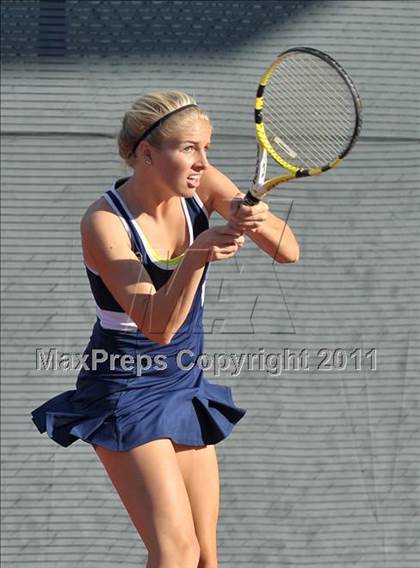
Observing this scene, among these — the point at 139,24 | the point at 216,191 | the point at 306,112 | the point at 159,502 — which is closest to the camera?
the point at 159,502

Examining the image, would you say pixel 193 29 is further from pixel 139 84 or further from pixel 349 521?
pixel 349 521

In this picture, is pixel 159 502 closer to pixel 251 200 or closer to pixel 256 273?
pixel 251 200

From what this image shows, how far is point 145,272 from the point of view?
243 cm

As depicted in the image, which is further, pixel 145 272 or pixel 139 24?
pixel 139 24

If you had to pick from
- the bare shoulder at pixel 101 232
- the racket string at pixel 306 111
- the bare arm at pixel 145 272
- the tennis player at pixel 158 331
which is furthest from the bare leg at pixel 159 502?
the racket string at pixel 306 111

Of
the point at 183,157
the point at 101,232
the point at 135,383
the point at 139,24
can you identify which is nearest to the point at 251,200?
the point at 183,157

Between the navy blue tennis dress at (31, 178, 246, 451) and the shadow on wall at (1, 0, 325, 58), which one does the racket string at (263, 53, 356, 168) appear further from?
the shadow on wall at (1, 0, 325, 58)

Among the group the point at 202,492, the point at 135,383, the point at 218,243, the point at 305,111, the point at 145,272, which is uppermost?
the point at 305,111

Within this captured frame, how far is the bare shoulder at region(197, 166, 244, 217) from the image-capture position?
2.67 m

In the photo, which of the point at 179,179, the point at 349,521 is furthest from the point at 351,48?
the point at 349,521

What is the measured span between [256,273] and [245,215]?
1.29 meters

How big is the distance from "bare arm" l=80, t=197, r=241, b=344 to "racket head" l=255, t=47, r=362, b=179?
1.34ft

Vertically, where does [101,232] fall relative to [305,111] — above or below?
below

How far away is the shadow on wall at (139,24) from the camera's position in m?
3.47
